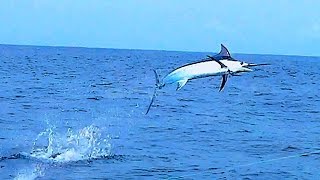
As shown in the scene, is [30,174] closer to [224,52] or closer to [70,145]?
[70,145]

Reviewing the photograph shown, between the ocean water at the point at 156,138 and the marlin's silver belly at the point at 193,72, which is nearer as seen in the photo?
the marlin's silver belly at the point at 193,72

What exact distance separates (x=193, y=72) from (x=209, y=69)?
15 cm

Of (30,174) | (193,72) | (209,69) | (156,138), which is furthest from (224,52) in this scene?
(156,138)

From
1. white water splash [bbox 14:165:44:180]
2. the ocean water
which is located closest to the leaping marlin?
the ocean water

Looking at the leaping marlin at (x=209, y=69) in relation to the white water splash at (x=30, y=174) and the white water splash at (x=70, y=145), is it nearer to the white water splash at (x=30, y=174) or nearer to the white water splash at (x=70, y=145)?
the white water splash at (x=30, y=174)

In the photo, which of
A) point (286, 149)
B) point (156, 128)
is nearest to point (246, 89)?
point (156, 128)

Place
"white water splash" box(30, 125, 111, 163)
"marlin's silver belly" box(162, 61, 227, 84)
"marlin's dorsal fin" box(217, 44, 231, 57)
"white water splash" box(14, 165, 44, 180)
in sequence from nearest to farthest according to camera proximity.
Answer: "marlin's silver belly" box(162, 61, 227, 84) < "marlin's dorsal fin" box(217, 44, 231, 57) < "white water splash" box(14, 165, 44, 180) < "white water splash" box(30, 125, 111, 163)

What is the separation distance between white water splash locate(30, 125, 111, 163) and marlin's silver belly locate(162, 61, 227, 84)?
15.5m

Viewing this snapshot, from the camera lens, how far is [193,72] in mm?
5238

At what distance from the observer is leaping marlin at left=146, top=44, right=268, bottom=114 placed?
5.25 metres

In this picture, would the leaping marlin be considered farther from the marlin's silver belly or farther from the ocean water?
the ocean water

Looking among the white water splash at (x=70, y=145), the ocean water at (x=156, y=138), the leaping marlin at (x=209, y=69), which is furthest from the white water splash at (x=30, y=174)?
the leaping marlin at (x=209, y=69)

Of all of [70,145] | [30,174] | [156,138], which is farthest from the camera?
[156,138]

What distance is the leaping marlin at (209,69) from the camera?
17.2 feet
